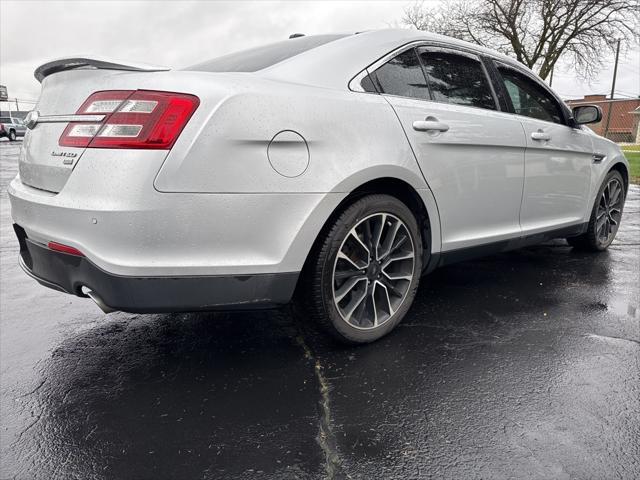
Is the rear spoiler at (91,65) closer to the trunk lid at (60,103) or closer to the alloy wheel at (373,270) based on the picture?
the trunk lid at (60,103)

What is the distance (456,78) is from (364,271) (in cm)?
143

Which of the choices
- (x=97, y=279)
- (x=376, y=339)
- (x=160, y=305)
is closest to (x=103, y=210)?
(x=97, y=279)

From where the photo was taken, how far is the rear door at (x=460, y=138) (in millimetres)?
2637

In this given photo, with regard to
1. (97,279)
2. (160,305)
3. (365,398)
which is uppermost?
(97,279)

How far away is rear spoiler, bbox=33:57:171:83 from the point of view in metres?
2.07

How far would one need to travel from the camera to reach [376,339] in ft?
8.62

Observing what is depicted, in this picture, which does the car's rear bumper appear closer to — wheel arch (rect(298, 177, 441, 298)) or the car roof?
wheel arch (rect(298, 177, 441, 298))

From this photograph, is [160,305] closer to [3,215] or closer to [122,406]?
[122,406]

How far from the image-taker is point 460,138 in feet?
9.22

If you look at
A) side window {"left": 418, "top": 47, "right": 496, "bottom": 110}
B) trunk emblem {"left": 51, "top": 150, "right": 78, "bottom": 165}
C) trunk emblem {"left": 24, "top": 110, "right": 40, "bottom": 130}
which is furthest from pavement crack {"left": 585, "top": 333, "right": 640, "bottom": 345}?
trunk emblem {"left": 24, "top": 110, "right": 40, "bottom": 130}

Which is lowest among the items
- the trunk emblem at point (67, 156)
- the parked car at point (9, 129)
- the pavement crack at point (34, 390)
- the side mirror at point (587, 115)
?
the parked car at point (9, 129)

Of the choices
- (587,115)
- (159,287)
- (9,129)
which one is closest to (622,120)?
(587,115)

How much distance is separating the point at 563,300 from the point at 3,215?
21.7ft

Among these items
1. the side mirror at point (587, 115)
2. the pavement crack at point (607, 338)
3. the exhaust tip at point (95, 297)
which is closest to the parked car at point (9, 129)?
the side mirror at point (587, 115)
